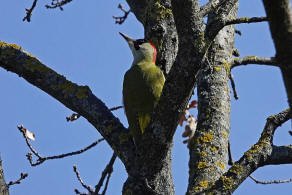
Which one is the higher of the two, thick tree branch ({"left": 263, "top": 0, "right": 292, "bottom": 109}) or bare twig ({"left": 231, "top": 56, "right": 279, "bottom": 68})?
bare twig ({"left": 231, "top": 56, "right": 279, "bottom": 68})

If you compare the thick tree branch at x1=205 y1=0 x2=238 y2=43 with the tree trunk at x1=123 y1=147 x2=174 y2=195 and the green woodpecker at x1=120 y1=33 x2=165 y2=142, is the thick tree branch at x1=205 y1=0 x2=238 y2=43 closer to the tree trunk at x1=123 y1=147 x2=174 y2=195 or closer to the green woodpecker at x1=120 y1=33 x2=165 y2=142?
the tree trunk at x1=123 y1=147 x2=174 y2=195

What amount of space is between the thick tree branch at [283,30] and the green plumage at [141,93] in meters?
2.93

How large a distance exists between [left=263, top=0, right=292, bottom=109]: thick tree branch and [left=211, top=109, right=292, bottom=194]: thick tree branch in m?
1.62

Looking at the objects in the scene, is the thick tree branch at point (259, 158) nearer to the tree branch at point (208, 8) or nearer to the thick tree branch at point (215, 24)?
the thick tree branch at point (215, 24)

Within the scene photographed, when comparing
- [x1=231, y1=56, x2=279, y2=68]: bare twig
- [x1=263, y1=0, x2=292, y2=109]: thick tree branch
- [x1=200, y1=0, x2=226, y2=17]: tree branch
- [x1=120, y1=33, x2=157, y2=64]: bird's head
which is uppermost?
[x1=120, y1=33, x2=157, y2=64]: bird's head

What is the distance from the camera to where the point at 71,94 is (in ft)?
13.0

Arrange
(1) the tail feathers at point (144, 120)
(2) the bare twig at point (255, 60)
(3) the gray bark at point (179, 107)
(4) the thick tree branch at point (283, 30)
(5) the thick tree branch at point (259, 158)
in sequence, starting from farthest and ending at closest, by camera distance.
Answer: (1) the tail feathers at point (144, 120)
(2) the bare twig at point (255, 60)
(5) the thick tree branch at point (259, 158)
(3) the gray bark at point (179, 107)
(4) the thick tree branch at point (283, 30)

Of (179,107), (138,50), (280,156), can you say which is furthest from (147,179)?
(138,50)

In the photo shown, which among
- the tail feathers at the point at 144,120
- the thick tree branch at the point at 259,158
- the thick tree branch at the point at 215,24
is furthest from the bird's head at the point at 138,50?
the thick tree branch at the point at 215,24

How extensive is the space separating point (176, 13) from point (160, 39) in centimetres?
143

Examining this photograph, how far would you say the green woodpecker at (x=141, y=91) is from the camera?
5148mm

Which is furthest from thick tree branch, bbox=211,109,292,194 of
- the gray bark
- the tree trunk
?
the tree trunk

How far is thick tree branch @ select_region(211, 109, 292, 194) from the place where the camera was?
11.7 feet

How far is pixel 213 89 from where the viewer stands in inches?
187
